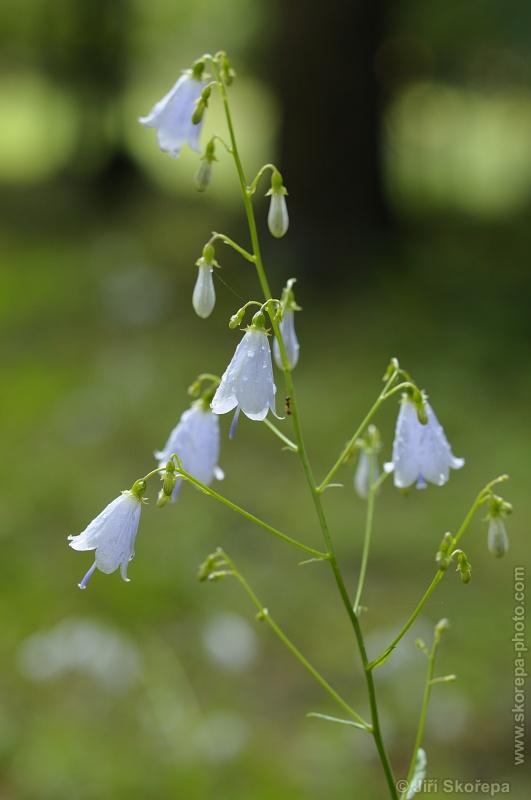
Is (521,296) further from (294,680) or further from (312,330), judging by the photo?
(294,680)

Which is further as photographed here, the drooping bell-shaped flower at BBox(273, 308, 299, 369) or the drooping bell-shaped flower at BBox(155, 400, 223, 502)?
the drooping bell-shaped flower at BBox(155, 400, 223, 502)

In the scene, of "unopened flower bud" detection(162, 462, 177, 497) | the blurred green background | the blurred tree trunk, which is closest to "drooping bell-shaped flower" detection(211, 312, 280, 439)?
"unopened flower bud" detection(162, 462, 177, 497)

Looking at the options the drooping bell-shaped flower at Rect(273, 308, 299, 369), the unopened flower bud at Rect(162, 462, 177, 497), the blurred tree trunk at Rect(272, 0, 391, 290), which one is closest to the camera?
the unopened flower bud at Rect(162, 462, 177, 497)

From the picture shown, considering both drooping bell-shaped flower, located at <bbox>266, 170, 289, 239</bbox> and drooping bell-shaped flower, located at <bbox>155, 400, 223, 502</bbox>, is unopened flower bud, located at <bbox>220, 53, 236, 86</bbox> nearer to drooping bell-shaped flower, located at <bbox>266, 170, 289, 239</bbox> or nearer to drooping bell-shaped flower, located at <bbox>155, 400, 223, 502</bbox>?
drooping bell-shaped flower, located at <bbox>266, 170, 289, 239</bbox>

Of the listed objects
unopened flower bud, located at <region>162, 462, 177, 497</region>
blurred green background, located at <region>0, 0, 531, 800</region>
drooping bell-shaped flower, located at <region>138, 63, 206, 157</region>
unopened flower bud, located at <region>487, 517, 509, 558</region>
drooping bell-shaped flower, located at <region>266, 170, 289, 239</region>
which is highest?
drooping bell-shaped flower, located at <region>138, 63, 206, 157</region>

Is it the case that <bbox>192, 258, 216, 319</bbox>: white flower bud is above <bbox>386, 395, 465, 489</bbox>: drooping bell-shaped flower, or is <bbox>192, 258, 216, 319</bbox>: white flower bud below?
above

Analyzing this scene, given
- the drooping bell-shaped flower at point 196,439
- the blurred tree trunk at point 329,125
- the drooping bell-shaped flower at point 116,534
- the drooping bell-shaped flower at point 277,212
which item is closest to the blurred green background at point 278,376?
the blurred tree trunk at point 329,125

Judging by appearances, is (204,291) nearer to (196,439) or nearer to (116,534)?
(196,439)
